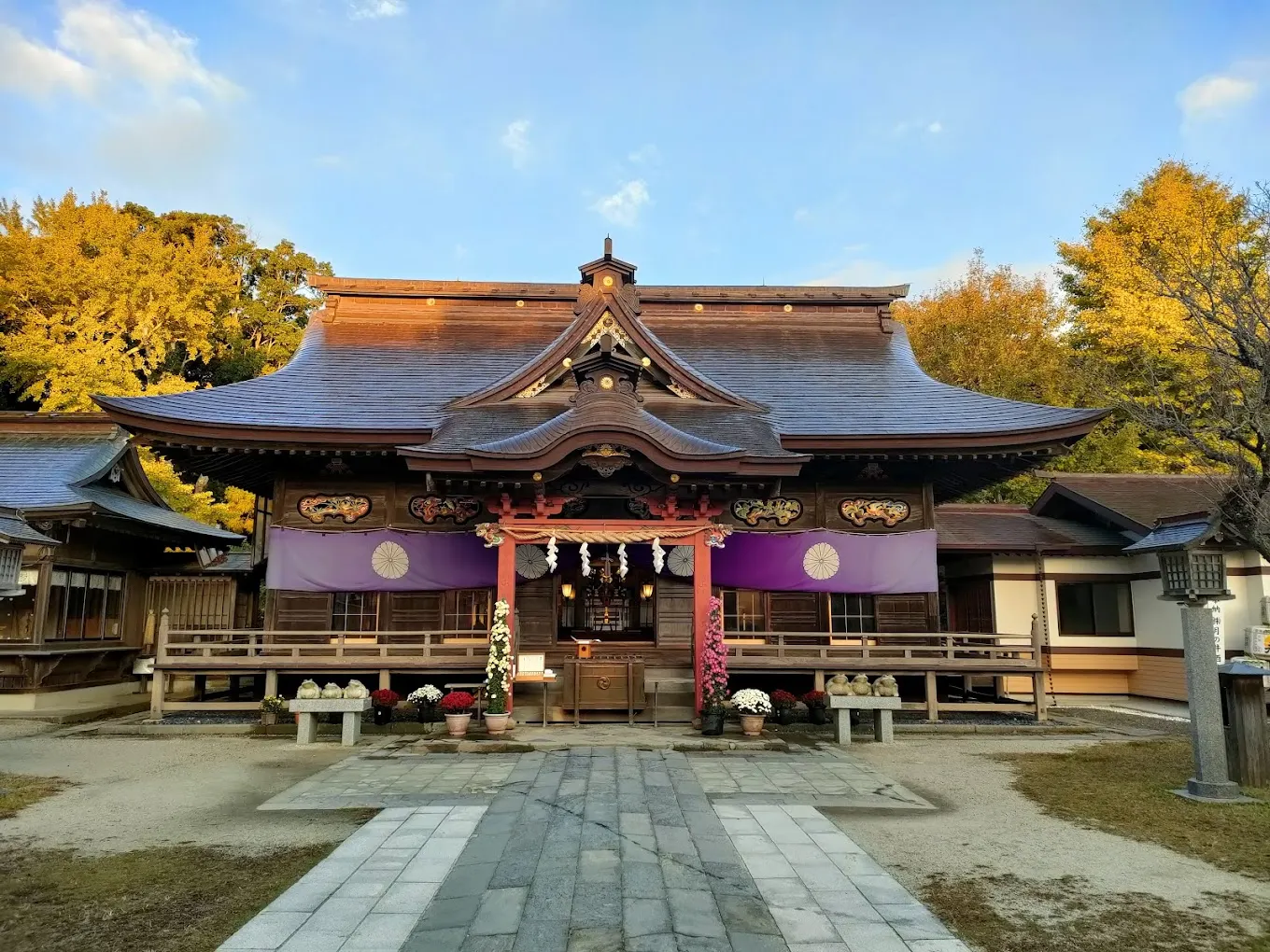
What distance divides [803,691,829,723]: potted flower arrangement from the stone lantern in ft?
18.9

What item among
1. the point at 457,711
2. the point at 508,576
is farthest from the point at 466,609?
the point at 457,711

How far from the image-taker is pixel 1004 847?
22.4 ft

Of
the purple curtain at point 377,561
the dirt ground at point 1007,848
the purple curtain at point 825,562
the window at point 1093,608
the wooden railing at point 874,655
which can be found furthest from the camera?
the window at point 1093,608

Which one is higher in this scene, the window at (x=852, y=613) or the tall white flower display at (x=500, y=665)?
the window at (x=852, y=613)

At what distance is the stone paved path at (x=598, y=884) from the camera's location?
457cm

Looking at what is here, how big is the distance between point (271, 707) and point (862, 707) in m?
9.79

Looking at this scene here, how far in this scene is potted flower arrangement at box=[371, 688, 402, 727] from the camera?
1316 cm

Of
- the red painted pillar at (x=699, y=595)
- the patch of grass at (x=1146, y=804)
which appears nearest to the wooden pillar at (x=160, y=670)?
the red painted pillar at (x=699, y=595)

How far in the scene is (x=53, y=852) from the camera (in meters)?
6.62

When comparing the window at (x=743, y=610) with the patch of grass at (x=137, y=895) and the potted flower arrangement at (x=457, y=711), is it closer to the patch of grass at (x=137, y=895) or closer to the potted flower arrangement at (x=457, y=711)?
the potted flower arrangement at (x=457, y=711)

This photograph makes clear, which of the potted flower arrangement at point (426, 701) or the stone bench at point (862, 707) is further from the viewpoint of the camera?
the potted flower arrangement at point (426, 701)

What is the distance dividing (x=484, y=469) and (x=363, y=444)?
3454mm

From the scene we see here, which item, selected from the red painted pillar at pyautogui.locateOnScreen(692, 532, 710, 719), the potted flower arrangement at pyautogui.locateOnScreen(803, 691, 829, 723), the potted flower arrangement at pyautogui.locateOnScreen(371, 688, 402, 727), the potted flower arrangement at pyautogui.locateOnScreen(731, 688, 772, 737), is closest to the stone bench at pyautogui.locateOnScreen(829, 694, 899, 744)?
the potted flower arrangement at pyautogui.locateOnScreen(731, 688, 772, 737)

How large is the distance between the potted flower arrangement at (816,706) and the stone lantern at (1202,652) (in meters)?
5.78
